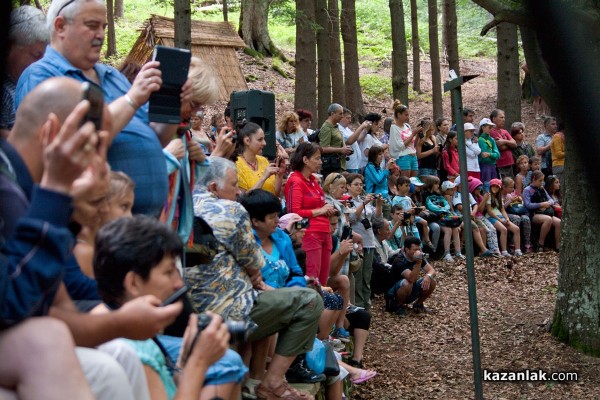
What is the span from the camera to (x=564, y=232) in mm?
9094

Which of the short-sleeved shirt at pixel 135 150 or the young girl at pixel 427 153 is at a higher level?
the short-sleeved shirt at pixel 135 150

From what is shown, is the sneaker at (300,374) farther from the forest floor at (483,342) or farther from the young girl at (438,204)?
the young girl at (438,204)

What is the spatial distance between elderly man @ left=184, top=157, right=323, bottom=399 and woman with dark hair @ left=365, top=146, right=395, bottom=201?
6.31 meters

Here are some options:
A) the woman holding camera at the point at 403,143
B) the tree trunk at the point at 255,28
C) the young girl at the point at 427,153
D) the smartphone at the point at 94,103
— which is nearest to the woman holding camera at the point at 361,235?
the woman holding camera at the point at 403,143

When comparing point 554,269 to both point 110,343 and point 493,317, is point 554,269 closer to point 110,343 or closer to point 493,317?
point 493,317

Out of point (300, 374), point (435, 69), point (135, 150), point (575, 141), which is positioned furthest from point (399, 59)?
point (575, 141)

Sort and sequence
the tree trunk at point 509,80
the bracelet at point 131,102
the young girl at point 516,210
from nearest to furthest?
the bracelet at point 131,102 → the young girl at point 516,210 → the tree trunk at point 509,80

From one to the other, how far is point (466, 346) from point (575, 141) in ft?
30.6

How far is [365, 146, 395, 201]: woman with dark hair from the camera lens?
11258 millimetres

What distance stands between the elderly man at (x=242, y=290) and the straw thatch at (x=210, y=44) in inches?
631

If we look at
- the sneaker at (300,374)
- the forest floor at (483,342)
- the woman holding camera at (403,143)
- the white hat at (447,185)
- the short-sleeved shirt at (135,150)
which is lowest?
the forest floor at (483,342)

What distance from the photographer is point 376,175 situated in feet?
37.0

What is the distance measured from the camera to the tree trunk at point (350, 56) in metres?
19.3

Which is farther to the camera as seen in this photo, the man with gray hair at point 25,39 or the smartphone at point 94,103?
the man with gray hair at point 25,39
